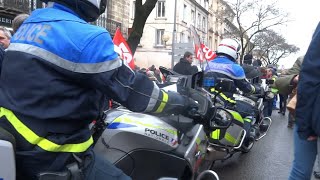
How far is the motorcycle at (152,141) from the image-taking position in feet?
8.09

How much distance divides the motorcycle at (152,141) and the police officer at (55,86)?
1.67ft

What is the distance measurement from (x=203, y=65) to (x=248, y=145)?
2609 millimetres

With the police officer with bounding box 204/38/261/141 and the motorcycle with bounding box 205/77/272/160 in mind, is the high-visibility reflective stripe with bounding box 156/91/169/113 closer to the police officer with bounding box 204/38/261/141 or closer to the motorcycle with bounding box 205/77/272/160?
the motorcycle with bounding box 205/77/272/160

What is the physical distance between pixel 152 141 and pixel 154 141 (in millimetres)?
15

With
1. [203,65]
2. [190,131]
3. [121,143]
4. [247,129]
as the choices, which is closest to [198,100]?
[190,131]

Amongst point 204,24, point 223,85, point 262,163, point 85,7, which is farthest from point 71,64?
point 204,24

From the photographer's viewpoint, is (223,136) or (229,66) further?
(229,66)

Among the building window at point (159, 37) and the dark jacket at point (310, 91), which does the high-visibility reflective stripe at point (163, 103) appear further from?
the building window at point (159, 37)

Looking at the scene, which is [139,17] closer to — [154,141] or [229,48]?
[229,48]

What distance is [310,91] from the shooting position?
A: 2.62 meters

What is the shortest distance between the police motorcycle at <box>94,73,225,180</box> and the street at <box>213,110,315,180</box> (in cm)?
286

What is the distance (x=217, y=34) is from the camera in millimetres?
63406

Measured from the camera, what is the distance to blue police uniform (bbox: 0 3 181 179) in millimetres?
1804

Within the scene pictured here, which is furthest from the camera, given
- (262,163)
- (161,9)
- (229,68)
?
(161,9)
